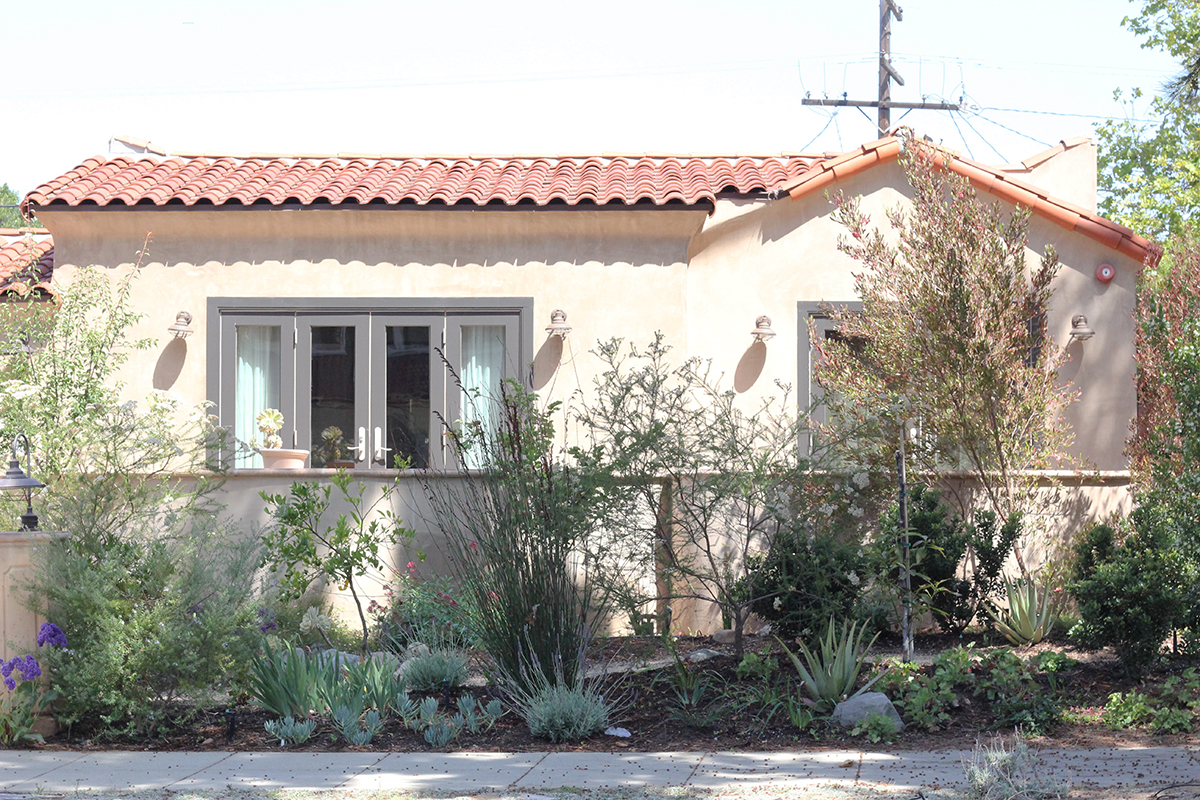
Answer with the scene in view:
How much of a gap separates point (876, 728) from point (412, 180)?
320 inches

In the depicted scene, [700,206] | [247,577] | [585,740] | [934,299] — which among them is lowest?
[585,740]

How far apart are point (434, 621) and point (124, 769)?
2.88 m

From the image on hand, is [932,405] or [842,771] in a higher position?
[932,405]

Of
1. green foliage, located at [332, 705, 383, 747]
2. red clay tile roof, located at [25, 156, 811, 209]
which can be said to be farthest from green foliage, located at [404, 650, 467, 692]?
red clay tile roof, located at [25, 156, 811, 209]

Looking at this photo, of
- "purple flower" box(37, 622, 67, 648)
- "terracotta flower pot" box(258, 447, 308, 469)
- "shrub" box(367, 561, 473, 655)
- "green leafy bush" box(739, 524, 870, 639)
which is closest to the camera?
"purple flower" box(37, 622, 67, 648)

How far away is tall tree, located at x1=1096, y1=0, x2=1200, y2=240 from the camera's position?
21984 millimetres

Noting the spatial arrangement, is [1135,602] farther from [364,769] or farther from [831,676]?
[364,769]

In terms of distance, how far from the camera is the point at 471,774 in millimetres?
6047

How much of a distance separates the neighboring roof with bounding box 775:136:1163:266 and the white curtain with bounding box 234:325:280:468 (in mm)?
5692

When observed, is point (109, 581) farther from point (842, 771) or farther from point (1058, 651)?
point (1058, 651)

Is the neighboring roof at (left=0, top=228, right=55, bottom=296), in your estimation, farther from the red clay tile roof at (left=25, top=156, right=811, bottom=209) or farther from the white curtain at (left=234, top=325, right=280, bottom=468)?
the white curtain at (left=234, top=325, right=280, bottom=468)

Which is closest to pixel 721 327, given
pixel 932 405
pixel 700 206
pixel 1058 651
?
pixel 700 206

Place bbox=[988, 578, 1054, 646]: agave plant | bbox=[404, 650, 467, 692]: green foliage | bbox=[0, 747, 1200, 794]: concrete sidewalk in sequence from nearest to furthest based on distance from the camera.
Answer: bbox=[0, 747, 1200, 794]: concrete sidewalk
bbox=[404, 650, 467, 692]: green foliage
bbox=[988, 578, 1054, 646]: agave plant

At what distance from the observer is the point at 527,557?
730 centimetres
